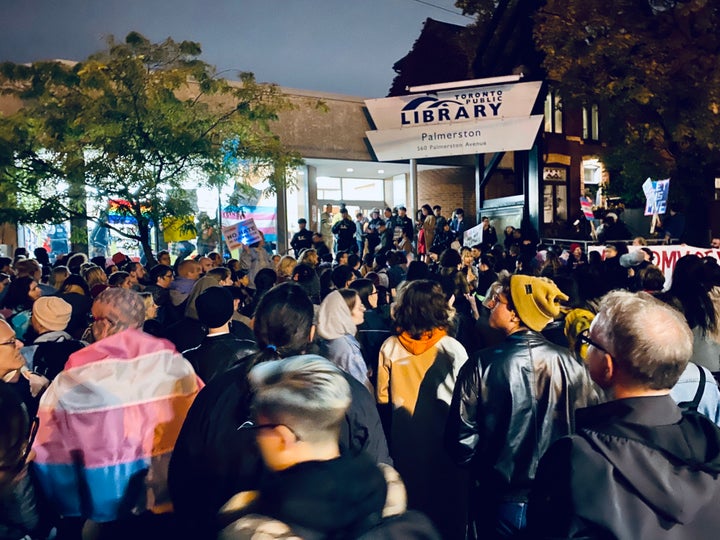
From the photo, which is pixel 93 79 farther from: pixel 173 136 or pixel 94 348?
pixel 94 348

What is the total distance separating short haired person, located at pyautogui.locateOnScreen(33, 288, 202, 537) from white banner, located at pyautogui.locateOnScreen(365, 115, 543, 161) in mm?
17062

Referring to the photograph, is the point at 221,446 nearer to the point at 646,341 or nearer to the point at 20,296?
the point at 646,341

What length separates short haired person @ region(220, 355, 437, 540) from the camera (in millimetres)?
1564

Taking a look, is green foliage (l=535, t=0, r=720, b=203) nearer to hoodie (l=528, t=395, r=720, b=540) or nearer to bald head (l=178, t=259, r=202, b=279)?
bald head (l=178, t=259, r=202, b=279)

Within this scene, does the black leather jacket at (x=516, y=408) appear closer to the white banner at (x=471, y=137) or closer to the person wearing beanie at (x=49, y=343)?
the person wearing beanie at (x=49, y=343)

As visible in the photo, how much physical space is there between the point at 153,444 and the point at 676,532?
2.37 metres

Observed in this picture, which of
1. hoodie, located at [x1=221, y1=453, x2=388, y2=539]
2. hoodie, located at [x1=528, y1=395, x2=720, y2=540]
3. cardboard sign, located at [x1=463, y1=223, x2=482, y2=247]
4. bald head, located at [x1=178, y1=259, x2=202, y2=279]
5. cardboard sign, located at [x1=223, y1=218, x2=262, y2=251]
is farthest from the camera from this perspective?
cardboard sign, located at [x1=463, y1=223, x2=482, y2=247]

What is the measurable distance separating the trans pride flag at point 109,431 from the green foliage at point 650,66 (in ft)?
64.1

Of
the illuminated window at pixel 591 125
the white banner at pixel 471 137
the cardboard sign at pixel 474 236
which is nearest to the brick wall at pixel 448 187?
the white banner at pixel 471 137

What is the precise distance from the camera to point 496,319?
3.63 meters

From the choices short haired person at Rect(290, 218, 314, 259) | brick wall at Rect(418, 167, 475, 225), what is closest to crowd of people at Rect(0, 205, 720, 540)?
short haired person at Rect(290, 218, 314, 259)

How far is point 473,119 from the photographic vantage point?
19.2 meters

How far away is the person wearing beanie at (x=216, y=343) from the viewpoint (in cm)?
395

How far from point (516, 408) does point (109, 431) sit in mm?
2033
